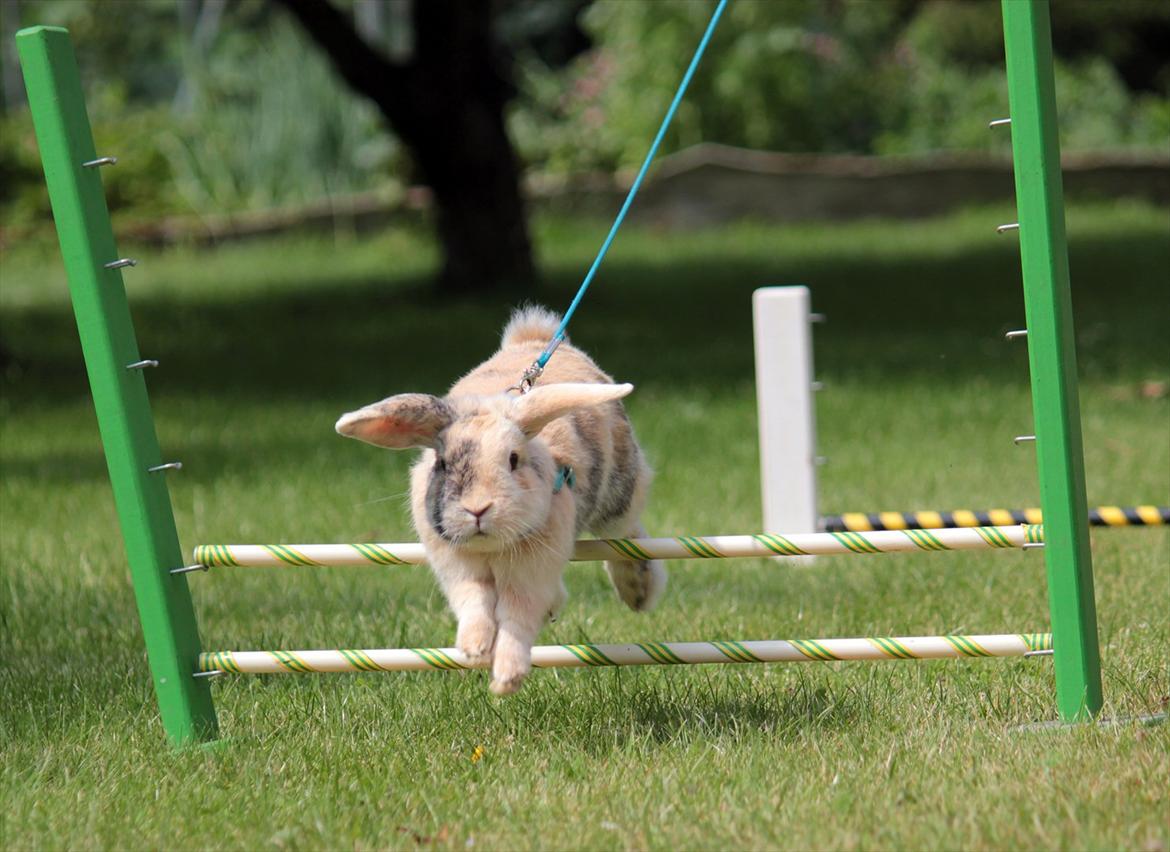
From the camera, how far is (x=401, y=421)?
3352 millimetres

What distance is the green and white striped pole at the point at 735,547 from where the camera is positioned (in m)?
3.63

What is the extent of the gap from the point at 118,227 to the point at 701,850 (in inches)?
599

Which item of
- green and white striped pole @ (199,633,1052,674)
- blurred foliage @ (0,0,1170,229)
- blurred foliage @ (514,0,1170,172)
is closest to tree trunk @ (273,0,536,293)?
blurred foliage @ (0,0,1170,229)

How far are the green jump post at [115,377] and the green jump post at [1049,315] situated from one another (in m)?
1.96

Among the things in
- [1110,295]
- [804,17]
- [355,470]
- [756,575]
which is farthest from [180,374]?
[804,17]

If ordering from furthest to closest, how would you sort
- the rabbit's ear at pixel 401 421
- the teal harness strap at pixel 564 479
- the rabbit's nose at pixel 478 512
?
the teal harness strap at pixel 564 479
the rabbit's ear at pixel 401 421
the rabbit's nose at pixel 478 512

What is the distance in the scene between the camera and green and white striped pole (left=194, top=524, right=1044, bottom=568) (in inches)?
143

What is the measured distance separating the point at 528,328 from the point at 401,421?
96 cm

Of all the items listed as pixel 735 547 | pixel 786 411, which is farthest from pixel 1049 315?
pixel 786 411

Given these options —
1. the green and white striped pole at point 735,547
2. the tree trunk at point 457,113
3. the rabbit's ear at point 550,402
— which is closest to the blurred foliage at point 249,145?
the tree trunk at point 457,113

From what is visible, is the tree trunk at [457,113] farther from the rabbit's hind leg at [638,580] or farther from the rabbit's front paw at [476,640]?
the rabbit's front paw at [476,640]

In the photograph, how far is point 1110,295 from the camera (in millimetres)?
12391

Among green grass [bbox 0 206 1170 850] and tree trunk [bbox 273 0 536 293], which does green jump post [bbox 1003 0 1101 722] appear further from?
tree trunk [bbox 273 0 536 293]

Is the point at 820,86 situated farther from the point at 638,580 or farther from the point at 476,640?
the point at 476,640
